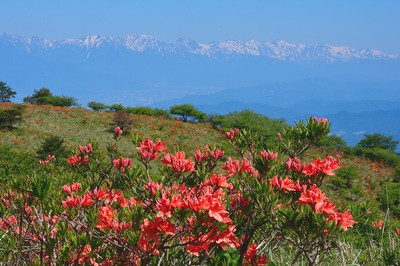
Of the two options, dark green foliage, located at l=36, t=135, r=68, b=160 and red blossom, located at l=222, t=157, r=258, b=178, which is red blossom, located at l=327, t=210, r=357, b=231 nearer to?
red blossom, located at l=222, t=157, r=258, b=178

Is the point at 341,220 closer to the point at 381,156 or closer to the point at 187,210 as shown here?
the point at 187,210

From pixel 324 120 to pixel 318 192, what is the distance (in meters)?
0.95

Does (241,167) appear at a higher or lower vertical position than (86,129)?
higher

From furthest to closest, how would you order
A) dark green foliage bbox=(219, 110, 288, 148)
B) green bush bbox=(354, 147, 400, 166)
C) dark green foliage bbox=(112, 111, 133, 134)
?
dark green foliage bbox=(219, 110, 288, 148)
green bush bbox=(354, 147, 400, 166)
dark green foliage bbox=(112, 111, 133, 134)

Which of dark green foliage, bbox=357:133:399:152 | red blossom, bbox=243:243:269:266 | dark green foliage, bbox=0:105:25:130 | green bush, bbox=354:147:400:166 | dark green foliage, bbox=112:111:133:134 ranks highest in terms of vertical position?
red blossom, bbox=243:243:269:266

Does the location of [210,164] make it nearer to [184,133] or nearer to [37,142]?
[37,142]

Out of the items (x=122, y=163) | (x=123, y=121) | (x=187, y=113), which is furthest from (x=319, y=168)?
(x=187, y=113)

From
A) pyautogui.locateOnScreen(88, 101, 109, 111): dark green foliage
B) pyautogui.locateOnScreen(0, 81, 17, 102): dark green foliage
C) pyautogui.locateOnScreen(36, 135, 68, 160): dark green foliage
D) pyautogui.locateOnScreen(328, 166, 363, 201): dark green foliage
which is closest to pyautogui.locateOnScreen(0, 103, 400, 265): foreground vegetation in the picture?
pyautogui.locateOnScreen(36, 135, 68, 160): dark green foliage

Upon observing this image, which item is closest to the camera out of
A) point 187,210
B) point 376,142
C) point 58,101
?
point 187,210

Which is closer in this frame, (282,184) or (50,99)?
(282,184)

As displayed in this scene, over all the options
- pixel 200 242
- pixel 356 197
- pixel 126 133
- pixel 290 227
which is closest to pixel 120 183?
pixel 200 242

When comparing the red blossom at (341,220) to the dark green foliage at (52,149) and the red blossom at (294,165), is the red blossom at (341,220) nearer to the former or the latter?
the red blossom at (294,165)

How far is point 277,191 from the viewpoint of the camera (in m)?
2.53

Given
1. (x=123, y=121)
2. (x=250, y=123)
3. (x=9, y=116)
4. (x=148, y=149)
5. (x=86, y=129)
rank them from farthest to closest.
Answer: (x=250, y=123) < (x=123, y=121) < (x=86, y=129) < (x=9, y=116) < (x=148, y=149)
